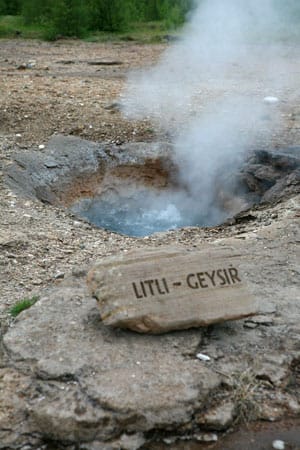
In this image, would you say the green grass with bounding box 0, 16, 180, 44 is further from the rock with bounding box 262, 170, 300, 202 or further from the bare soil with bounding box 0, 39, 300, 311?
the rock with bounding box 262, 170, 300, 202

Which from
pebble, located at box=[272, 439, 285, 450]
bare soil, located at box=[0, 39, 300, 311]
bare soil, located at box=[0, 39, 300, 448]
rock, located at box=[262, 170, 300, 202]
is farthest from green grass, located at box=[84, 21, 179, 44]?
pebble, located at box=[272, 439, 285, 450]

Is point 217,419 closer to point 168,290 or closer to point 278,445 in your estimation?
point 278,445

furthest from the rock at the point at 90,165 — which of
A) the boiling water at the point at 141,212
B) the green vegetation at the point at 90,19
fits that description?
the green vegetation at the point at 90,19

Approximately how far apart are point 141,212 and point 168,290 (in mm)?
2961

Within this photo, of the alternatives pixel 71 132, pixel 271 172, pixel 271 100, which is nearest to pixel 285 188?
pixel 271 172

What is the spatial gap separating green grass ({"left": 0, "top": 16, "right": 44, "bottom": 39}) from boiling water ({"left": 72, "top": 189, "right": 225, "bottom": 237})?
31.6 ft

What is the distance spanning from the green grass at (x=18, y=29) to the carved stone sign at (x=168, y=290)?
492 inches

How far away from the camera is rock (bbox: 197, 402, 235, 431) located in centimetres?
296

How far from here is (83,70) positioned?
1033 centimetres

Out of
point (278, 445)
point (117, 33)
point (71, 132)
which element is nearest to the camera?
point (278, 445)

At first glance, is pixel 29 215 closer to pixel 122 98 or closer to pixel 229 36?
pixel 122 98

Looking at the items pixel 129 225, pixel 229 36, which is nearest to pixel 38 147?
pixel 129 225

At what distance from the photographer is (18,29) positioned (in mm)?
16047

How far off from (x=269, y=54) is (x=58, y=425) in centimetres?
956
